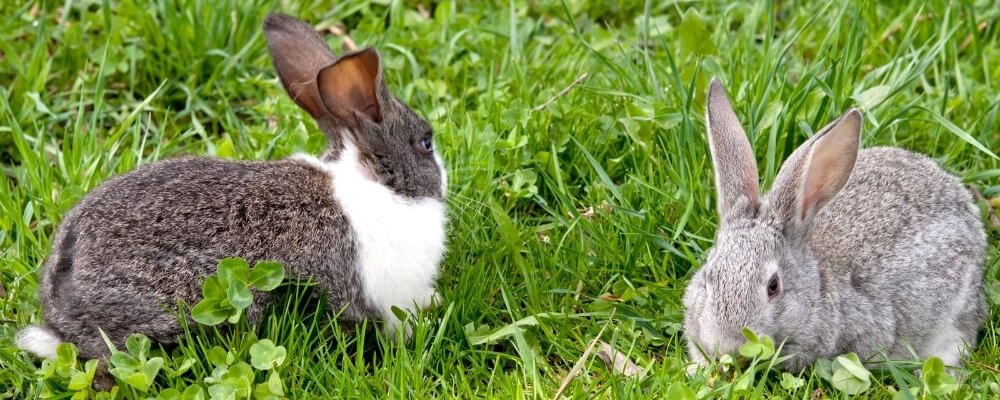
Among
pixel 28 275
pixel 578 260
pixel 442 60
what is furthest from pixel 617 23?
pixel 28 275

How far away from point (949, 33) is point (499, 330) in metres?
2.89

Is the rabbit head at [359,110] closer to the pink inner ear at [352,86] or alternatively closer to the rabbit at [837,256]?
the pink inner ear at [352,86]

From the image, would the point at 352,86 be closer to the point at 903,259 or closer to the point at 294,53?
the point at 294,53

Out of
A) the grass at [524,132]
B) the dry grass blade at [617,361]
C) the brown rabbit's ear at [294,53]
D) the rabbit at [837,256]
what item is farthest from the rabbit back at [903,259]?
the brown rabbit's ear at [294,53]

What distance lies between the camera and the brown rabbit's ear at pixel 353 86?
5.55 m

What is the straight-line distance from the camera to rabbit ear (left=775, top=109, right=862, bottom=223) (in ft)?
17.3

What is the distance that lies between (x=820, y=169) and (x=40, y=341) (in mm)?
3180

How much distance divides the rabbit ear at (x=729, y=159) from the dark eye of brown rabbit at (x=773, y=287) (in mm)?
349

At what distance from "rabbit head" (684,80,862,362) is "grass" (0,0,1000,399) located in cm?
24

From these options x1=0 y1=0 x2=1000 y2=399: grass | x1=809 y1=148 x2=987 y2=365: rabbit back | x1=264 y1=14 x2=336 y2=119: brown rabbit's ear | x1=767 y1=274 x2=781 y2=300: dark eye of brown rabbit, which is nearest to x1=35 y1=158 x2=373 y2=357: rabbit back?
x1=0 y1=0 x2=1000 y2=399: grass

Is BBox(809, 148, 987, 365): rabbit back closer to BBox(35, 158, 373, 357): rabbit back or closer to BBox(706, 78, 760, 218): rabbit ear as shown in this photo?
BBox(706, 78, 760, 218): rabbit ear

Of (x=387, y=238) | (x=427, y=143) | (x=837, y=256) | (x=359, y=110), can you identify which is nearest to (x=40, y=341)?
(x=387, y=238)

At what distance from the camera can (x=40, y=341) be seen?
546 centimetres

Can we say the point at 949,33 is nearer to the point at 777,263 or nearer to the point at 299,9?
the point at 777,263
